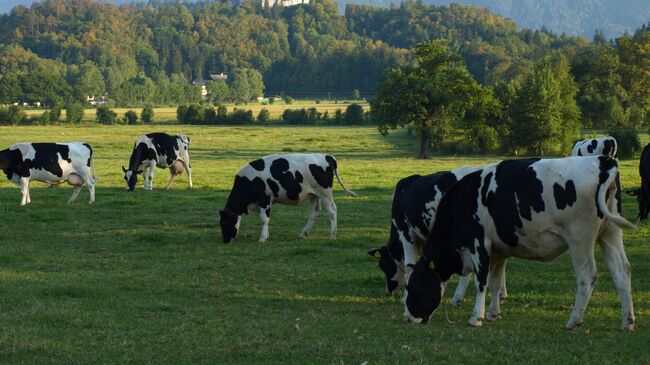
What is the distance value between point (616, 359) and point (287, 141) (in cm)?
6183

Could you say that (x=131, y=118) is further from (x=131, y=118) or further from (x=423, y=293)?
(x=423, y=293)

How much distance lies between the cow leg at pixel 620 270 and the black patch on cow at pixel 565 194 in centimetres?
67

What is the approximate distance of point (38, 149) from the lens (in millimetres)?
27016

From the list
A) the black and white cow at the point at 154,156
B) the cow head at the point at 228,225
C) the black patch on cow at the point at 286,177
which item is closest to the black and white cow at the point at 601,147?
the black and white cow at the point at 154,156

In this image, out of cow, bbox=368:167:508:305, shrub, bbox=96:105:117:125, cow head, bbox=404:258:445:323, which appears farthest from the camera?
shrub, bbox=96:105:117:125

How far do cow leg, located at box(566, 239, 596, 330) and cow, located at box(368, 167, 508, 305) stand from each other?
2.13m

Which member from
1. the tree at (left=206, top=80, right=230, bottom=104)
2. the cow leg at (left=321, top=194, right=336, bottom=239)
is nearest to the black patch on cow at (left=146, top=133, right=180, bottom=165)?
the cow leg at (left=321, top=194, right=336, bottom=239)

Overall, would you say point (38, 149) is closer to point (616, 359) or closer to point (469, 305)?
point (469, 305)

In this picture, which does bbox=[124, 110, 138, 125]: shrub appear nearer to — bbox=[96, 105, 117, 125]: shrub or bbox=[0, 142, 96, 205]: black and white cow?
bbox=[96, 105, 117, 125]: shrub

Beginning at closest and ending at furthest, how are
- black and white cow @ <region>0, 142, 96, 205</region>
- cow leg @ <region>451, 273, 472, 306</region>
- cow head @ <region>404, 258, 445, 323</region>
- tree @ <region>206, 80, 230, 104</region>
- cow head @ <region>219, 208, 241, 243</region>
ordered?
cow head @ <region>404, 258, 445, 323</region> → cow leg @ <region>451, 273, 472, 306</region> → cow head @ <region>219, 208, 241, 243</region> → black and white cow @ <region>0, 142, 96, 205</region> → tree @ <region>206, 80, 230, 104</region>

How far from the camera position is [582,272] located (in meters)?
10.8

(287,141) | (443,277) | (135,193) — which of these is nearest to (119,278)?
(443,277)

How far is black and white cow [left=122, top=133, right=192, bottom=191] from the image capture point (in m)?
32.6

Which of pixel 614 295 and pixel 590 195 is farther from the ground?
pixel 590 195
